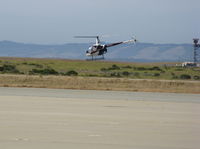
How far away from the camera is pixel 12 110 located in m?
18.5

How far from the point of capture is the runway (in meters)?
12.8

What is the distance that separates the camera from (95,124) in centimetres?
1588

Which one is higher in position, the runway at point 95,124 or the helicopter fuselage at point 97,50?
the helicopter fuselage at point 97,50

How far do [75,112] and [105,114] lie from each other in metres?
0.98

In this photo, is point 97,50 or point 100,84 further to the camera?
point 97,50

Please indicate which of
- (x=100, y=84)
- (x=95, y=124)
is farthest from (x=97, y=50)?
(x=95, y=124)

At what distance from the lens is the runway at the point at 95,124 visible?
12812 millimetres

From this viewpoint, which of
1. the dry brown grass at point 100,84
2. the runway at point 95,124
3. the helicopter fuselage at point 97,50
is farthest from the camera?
the helicopter fuselage at point 97,50

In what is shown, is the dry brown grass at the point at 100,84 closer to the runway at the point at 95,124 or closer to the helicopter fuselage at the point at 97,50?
the runway at the point at 95,124

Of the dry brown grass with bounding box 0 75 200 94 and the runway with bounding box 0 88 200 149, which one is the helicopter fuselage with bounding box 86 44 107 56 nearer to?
the dry brown grass with bounding box 0 75 200 94

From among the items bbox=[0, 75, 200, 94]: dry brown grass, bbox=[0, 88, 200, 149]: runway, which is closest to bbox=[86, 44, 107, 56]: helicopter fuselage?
bbox=[0, 75, 200, 94]: dry brown grass

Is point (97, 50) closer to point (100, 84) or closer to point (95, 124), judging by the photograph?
point (100, 84)

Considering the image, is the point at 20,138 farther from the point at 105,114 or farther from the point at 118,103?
the point at 118,103

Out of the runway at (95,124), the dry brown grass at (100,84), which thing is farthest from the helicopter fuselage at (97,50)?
the runway at (95,124)
